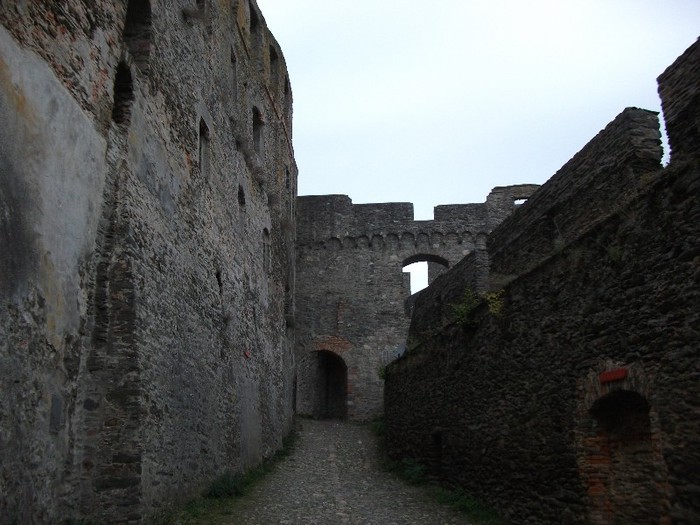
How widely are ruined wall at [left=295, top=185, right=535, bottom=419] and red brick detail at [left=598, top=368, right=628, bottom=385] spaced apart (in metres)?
17.1

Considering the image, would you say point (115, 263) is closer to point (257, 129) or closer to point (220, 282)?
point (220, 282)

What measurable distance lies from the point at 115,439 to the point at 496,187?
21.2 m

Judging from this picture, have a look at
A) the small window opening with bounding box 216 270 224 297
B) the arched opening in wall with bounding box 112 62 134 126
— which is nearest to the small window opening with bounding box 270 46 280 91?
the small window opening with bounding box 216 270 224 297

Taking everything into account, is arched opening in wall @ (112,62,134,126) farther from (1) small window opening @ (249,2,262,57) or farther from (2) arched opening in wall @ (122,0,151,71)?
(1) small window opening @ (249,2,262,57)

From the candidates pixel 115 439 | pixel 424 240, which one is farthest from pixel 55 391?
pixel 424 240

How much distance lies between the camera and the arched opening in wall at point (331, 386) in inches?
957

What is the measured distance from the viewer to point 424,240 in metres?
25.0

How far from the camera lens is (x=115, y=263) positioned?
6.96 metres

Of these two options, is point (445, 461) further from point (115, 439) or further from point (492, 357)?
point (115, 439)

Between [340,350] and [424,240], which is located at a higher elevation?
[424,240]

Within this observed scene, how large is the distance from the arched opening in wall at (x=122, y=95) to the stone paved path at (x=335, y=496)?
520 cm

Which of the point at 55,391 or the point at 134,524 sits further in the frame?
the point at 134,524

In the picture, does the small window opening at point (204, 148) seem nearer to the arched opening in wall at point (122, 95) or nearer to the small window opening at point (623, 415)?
the arched opening in wall at point (122, 95)

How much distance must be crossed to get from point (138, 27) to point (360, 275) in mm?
16896
